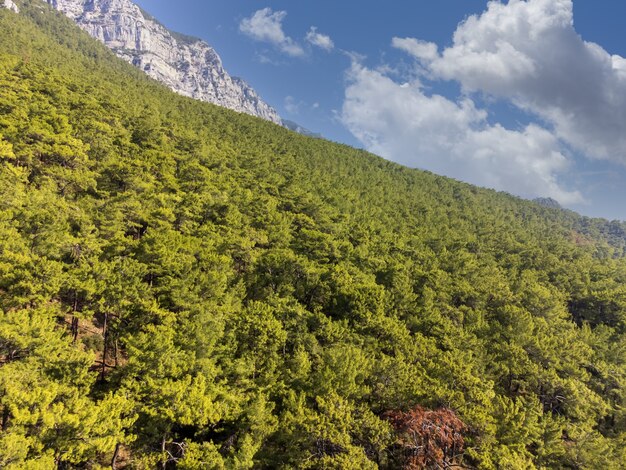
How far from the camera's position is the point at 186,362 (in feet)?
94.2

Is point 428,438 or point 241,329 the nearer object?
point 428,438

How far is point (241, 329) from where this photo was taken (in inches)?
1410

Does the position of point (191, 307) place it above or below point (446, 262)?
below

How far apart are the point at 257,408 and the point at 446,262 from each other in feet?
203

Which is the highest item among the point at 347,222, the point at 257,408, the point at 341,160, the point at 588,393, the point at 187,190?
the point at 341,160

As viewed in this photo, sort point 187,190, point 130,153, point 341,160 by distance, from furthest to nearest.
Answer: point 341,160 < point 130,153 < point 187,190

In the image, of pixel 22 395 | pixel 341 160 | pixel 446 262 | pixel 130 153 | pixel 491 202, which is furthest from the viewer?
pixel 491 202

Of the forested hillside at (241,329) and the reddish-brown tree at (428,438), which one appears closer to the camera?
the forested hillside at (241,329)

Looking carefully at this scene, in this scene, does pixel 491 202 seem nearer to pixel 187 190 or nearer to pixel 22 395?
pixel 187 190

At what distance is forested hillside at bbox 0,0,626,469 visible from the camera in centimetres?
2598

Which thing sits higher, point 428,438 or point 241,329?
point 241,329

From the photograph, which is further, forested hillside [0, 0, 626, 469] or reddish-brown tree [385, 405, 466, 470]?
reddish-brown tree [385, 405, 466, 470]

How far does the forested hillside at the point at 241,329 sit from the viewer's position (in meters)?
26.0

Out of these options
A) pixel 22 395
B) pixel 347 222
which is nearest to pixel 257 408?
pixel 22 395
